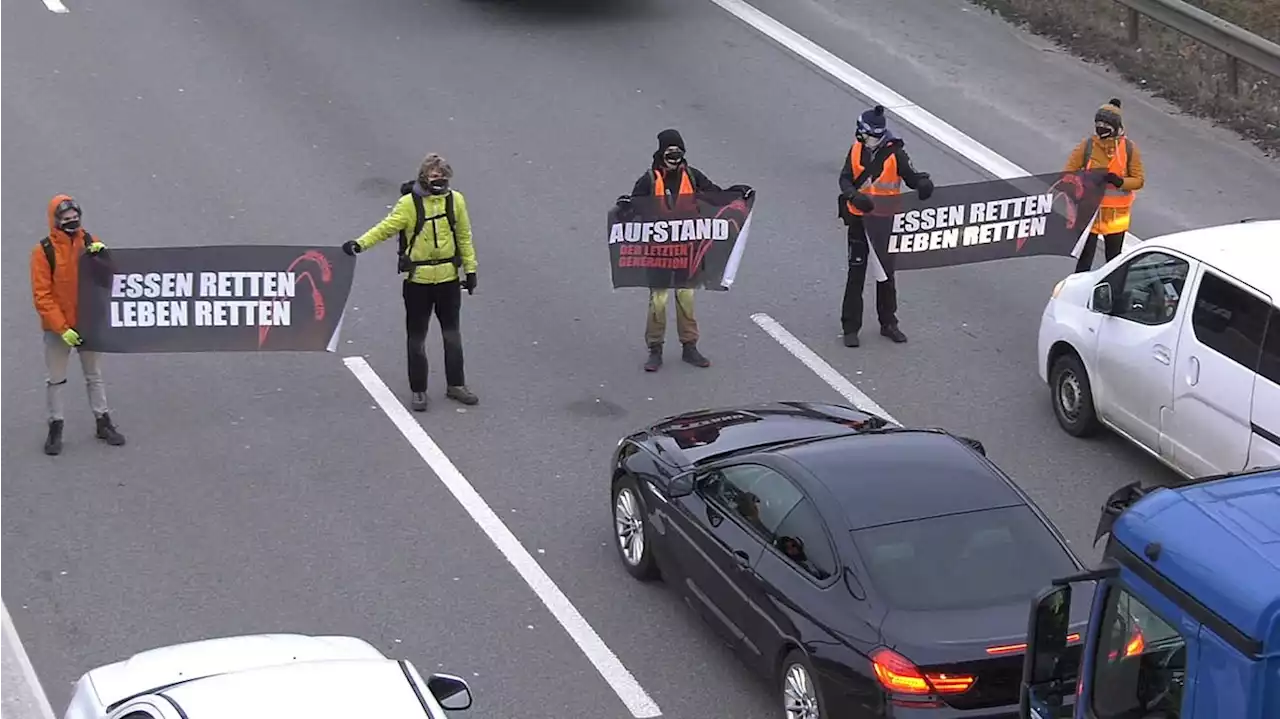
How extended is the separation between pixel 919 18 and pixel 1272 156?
188 inches

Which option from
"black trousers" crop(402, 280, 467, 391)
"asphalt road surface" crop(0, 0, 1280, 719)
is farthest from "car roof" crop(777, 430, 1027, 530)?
"black trousers" crop(402, 280, 467, 391)

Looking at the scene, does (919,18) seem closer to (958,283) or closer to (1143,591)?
(958,283)

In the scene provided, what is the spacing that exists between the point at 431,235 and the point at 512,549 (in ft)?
8.30

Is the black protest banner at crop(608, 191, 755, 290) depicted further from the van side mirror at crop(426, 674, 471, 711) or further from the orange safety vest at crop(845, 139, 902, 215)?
the van side mirror at crop(426, 674, 471, 711)

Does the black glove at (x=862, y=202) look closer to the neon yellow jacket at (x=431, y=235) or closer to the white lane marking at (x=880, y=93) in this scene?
the white lane marking at (x=880, y=93)

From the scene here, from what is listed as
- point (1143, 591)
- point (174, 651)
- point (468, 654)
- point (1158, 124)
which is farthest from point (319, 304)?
point (1158, 124)

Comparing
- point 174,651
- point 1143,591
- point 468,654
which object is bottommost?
point 468,654

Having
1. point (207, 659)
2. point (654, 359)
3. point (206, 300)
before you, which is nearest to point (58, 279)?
point (206, 300)

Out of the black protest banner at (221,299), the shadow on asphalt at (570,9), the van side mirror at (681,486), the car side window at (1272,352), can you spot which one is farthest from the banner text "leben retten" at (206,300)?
the shadow on asphalt at (570,9)

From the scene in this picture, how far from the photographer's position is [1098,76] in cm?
1962

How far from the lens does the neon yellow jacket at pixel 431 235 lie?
1318cm

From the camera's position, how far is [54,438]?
12.9 metres

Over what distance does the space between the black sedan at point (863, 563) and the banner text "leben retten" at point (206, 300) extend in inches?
143

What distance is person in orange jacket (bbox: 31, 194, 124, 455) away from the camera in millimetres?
12539
